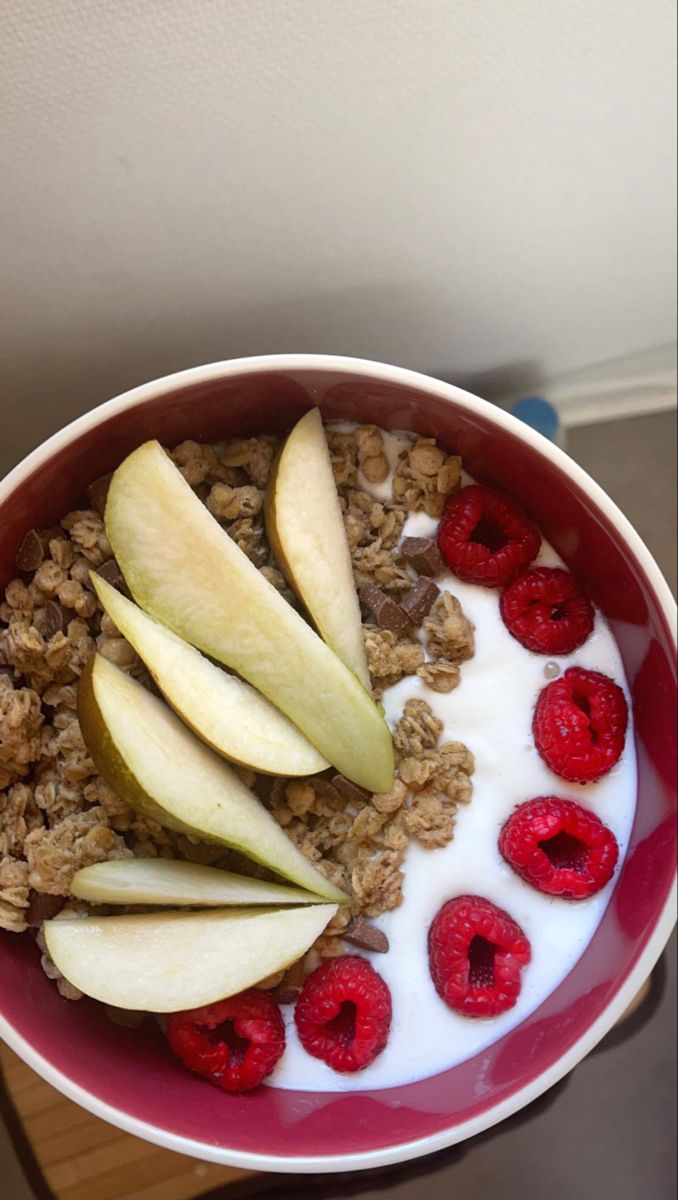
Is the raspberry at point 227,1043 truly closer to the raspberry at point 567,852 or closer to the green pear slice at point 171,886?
the green pear slice at point 171,886

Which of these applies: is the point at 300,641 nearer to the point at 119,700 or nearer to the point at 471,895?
the point at 119,700

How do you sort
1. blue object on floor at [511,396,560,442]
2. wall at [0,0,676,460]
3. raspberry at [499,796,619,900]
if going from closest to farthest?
1. wall at [0,0,676,460]
2. raspberry at [499,796,619,900]
3. blue object on floor at [511,396,560,442]

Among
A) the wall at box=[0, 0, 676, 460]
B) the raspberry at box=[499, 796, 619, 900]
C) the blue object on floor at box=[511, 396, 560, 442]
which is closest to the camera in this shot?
the wall at box=[0, 0, 676, 460]

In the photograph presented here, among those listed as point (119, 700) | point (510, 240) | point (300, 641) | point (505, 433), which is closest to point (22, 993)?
point (119, 700)

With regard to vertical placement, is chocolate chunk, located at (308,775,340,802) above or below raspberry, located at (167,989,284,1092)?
above

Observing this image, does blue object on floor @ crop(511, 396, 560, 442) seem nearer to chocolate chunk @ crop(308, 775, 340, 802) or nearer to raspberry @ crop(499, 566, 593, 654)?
raspberry @ crop(499, 566, 593, 654)

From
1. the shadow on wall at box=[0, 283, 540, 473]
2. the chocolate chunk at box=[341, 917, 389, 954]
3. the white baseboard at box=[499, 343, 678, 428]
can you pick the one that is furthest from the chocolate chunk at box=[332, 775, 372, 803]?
the white baseboard at box=[499, 343, 678, 428]
